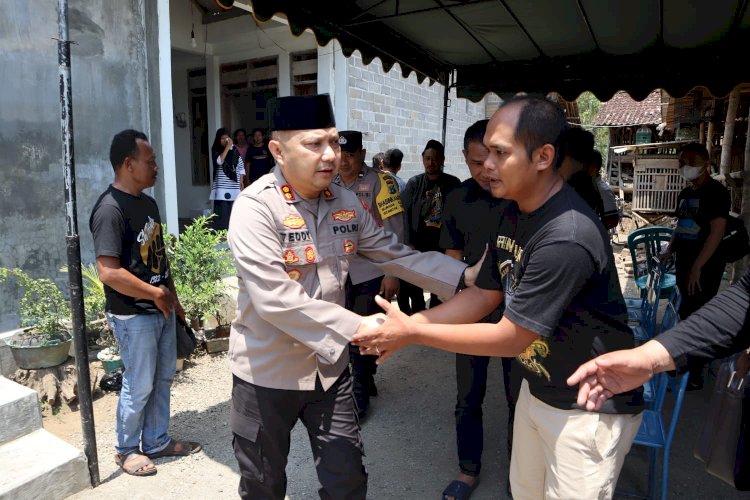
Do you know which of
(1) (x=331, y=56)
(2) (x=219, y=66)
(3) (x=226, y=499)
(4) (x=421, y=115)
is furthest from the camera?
(4) (x=421, y=115)

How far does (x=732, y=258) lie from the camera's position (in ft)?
14.0

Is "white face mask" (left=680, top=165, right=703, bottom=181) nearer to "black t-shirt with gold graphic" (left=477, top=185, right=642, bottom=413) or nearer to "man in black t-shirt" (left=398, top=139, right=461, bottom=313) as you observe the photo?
"man in black t-shirt" (left=398, top=139, right=461, bottom=313)

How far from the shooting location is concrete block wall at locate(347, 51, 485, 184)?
881 cm

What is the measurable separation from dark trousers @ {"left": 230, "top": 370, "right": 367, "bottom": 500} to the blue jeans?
1031 mm

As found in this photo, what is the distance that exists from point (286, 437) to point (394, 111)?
8653 millimetres

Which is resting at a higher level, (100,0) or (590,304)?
(100,0)

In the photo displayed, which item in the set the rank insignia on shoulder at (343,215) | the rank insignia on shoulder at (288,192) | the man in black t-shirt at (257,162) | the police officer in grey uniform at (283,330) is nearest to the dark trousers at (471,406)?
the police officer in grey uniform at (283,330)

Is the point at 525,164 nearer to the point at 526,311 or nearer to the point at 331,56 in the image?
the point at 526,311

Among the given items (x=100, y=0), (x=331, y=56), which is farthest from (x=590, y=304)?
(x=331, y=56)

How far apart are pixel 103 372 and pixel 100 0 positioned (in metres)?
3.30

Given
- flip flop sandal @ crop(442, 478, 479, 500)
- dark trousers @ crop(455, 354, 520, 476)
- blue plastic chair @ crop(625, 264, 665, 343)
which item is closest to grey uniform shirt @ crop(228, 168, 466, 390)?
dark trousers @ crop(455, 354, 520, 476)

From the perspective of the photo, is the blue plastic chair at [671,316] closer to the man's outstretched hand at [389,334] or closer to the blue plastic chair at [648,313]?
the blue plastic chair at [648,313]

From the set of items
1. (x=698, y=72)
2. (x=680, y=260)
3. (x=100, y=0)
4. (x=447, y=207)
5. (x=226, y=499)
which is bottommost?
(x=226, y=499)

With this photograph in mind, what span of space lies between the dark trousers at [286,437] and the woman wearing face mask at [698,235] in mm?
3223
